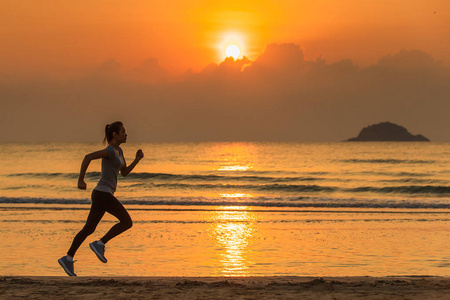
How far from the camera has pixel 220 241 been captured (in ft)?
45.2

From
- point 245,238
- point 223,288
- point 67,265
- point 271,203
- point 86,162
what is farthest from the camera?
point 271,203

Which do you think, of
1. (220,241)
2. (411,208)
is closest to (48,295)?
(220,241)

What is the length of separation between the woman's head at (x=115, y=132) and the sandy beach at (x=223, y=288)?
186 centimetres

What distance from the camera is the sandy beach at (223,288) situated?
23.6ft

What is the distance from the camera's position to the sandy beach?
7184 mm

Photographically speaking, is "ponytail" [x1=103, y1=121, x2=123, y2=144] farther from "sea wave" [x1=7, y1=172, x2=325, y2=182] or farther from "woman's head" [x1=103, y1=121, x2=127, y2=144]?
"sea wave" [x1=7, y1=172, x2=325, y2=182]

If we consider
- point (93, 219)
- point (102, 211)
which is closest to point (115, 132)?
point (102, 211)

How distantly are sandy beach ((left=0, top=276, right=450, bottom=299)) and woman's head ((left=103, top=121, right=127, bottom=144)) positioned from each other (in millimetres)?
1857

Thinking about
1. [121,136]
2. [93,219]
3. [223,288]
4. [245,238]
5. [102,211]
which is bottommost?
[245,238]

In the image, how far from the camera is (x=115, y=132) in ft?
28.4

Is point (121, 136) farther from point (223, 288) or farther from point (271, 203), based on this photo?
point (271, 203)

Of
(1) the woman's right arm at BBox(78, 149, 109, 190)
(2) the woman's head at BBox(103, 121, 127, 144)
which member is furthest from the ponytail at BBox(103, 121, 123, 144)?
(1) the woman's right arm at BBox(78, 149, 109, 190)

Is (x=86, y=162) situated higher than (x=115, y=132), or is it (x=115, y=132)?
(x=115, y=132)

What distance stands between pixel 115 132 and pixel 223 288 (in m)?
2.60
